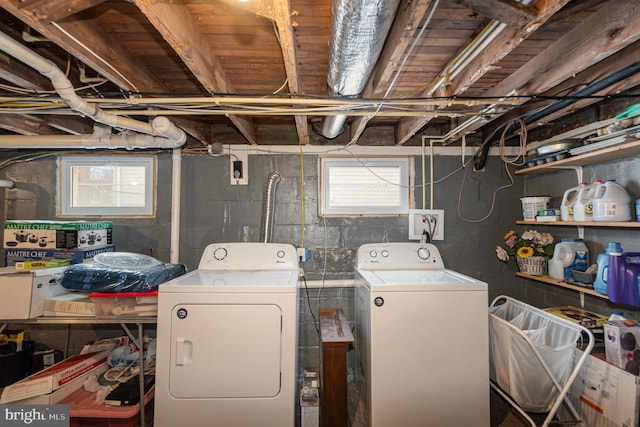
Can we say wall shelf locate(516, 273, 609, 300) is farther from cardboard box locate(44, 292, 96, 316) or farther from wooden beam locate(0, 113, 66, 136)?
wooden beam locate(0, 113, 66, 136)

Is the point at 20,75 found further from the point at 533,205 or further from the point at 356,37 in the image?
the point at 533,205

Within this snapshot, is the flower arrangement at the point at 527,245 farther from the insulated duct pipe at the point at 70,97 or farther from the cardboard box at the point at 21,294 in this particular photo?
the cardboard box at the point at 21,294

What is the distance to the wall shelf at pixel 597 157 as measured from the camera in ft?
5.03

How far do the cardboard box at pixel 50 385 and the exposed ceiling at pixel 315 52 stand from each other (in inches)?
61.9

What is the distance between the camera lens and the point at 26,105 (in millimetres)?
1521

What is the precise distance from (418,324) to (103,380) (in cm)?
206

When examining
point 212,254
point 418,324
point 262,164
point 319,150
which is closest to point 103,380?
point 212,254

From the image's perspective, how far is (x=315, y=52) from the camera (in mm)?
1401

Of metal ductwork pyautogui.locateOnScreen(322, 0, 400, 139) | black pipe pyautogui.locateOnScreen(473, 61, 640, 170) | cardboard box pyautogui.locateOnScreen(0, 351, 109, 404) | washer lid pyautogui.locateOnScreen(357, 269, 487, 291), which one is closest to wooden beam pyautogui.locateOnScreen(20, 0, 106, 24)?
metal ductwork pyautogui.locateOnScreen(322, 0, 400, 139)

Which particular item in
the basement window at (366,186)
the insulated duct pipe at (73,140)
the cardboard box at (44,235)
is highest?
the insulated duct pipe at (73,140)

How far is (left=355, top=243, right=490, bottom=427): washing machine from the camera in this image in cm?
151

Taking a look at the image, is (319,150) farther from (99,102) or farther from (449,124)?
(99,102)

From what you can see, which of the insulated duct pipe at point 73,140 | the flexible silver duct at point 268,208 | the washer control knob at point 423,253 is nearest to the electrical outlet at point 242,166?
the flexible silver duct at point 268,208

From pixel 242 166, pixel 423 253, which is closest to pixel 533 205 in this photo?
pixel 423 253
